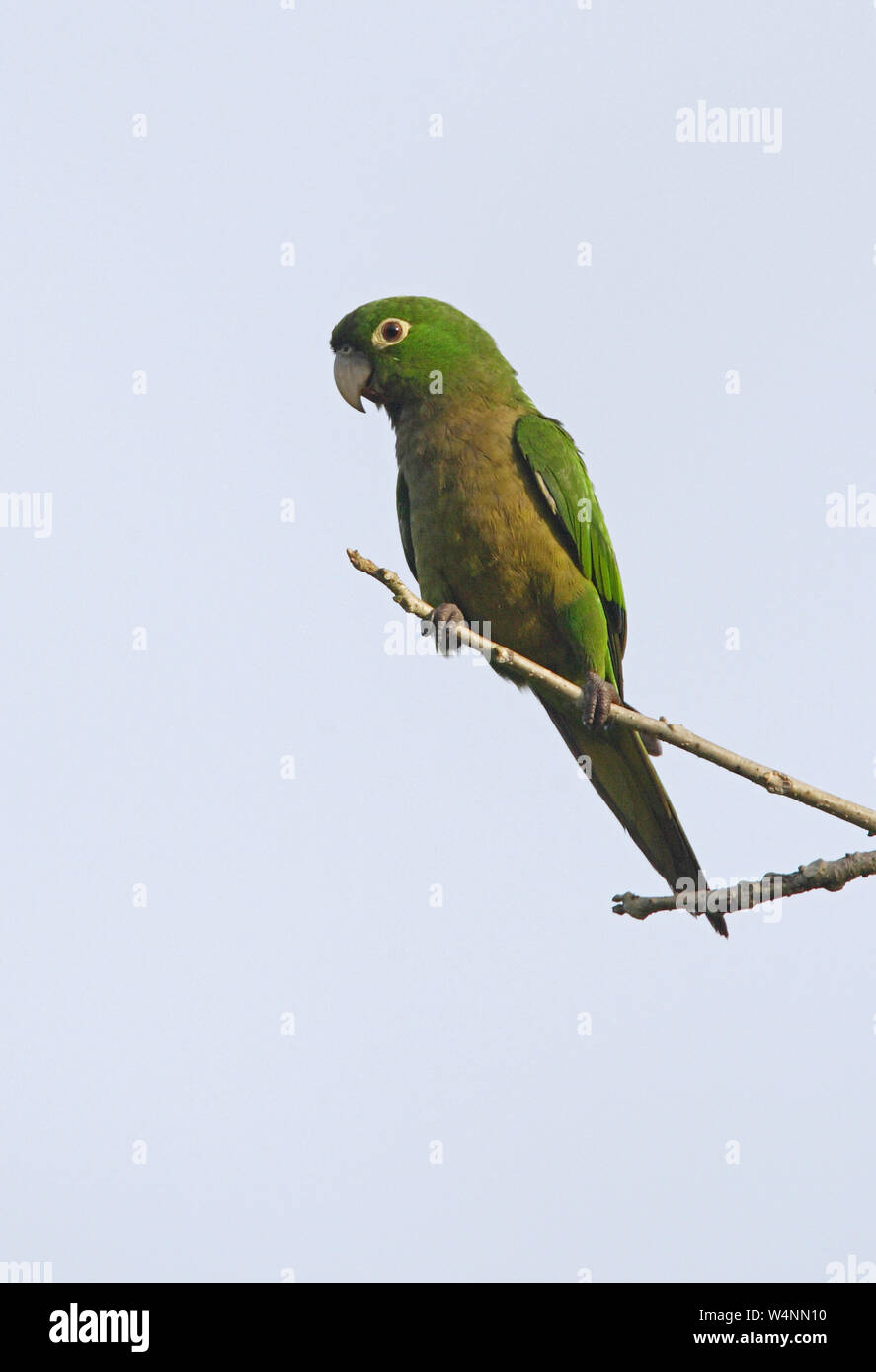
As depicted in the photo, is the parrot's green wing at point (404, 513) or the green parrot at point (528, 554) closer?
the green parrot at point (528, 554)

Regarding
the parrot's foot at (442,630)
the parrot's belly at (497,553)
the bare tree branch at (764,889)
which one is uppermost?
the parrot's belly at (497,553)

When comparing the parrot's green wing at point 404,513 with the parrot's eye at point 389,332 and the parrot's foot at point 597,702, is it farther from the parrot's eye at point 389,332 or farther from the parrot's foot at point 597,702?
the parrot's foot at point 597,702

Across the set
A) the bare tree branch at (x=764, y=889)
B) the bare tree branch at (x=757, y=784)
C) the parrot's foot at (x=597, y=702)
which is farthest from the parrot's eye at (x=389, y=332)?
the bare tree branch at (x=764, y=889)

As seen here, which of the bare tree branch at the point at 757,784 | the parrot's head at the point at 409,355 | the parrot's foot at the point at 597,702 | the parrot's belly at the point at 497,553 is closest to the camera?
the bare tree branch at the point at 757,784

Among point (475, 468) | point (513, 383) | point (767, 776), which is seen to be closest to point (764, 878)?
point (767, 776)

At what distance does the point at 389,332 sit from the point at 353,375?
1.38ft

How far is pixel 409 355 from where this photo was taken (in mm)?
8969

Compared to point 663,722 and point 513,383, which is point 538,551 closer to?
point 513,383

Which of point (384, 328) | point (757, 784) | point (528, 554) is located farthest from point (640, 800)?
point (384, 328)

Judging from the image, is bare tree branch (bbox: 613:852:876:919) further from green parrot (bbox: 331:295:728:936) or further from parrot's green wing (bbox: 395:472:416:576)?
parrot's green wing (bbox: 395:472:416:576)

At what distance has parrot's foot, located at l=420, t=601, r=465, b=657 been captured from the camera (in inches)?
263

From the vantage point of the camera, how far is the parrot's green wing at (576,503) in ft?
27.2

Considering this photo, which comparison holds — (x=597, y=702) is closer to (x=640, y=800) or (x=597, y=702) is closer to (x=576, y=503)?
(x=640, y=800)

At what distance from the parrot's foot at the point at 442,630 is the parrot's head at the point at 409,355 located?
5.66 ft
